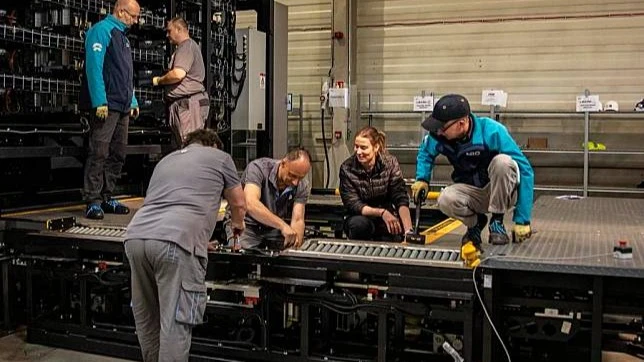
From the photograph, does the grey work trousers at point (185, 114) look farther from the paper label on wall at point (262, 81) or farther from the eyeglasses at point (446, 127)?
the eyeglasses at point (446, 127)

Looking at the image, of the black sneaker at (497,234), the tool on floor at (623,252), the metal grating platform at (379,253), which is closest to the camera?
the tool on floor at (623,252)

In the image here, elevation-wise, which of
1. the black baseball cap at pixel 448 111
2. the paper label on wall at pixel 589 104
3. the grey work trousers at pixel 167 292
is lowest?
the grey work trousers at pixel 167 292

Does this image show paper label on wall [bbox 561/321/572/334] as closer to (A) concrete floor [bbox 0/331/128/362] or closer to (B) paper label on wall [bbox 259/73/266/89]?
(A) concrete floor [bbox 0/331/128/362]

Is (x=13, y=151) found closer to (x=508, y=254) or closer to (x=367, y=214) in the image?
(x=367, y=214)

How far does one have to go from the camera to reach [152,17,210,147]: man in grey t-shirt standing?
5289 mm

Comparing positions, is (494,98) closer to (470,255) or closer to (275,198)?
(275,198)

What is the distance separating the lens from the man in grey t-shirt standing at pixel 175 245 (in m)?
2.86

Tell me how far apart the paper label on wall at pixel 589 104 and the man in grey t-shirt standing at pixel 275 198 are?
4.51m

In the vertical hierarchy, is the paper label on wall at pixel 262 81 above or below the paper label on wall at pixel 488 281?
above

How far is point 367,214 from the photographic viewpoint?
4.41m

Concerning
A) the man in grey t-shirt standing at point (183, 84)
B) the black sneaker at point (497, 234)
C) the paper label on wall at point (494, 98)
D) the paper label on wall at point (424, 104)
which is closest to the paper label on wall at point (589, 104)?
the paper label on wall at point (494, 98)

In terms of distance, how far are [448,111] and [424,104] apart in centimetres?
459

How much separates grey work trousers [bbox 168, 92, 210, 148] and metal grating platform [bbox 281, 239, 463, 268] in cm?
207

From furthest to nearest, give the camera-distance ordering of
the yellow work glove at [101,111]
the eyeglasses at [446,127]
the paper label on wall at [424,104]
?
the paper label on wall at [424,104], the yellow work glove at [101,111], the eyeglasses at [446,127]
